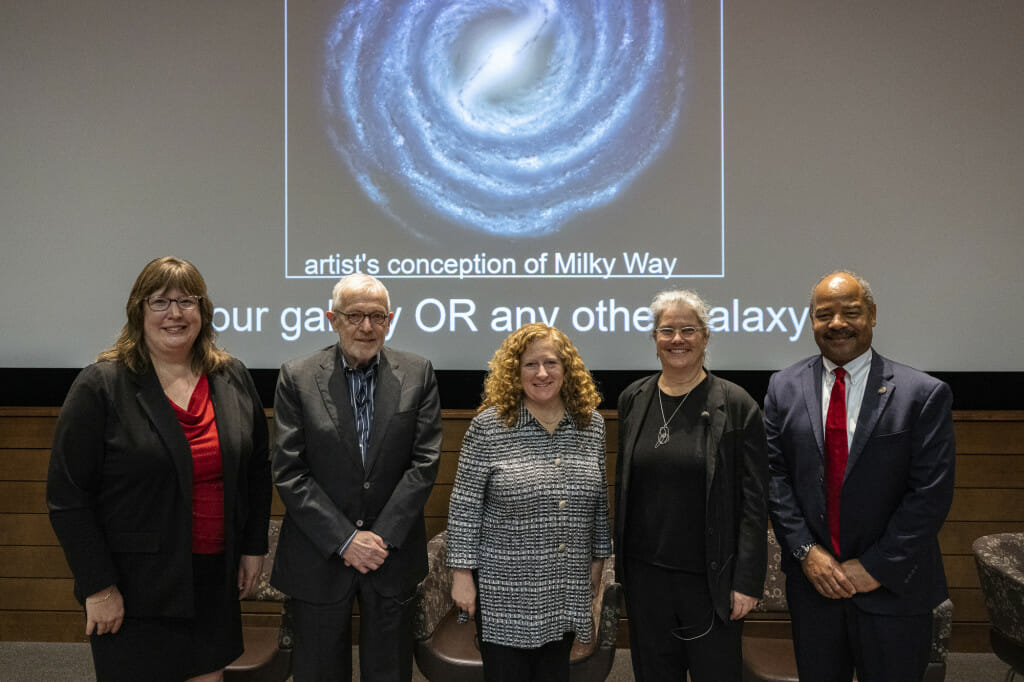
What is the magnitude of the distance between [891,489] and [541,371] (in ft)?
3.48

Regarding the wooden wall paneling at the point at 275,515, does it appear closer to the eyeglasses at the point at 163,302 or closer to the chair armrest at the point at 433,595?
the chair armrest at the point at 433,595

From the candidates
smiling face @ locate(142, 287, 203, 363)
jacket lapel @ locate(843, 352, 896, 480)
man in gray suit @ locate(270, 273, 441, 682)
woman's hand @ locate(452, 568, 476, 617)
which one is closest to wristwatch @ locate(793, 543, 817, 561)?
jacket lapel @ locate(843, 352, 896, 480)

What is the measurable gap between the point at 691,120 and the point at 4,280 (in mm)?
3522

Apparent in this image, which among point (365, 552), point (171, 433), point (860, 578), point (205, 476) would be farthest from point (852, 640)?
point (171, 433)

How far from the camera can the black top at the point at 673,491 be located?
212 cm

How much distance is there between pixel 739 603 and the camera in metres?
2.12

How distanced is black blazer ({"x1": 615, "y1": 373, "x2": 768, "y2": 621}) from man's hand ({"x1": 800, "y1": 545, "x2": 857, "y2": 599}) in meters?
0.15

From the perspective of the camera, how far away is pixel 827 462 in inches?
87.0

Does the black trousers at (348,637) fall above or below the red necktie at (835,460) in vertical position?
below

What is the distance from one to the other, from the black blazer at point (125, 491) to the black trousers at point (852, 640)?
1.78 meters

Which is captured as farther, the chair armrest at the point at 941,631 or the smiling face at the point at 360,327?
the chair armrest at the point at 941,631

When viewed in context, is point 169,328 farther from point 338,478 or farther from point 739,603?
point 739,603

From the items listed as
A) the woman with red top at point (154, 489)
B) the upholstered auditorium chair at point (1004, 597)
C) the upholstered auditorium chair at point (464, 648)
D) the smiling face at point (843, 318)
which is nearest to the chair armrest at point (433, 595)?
the upholstered auditorium chair at point (464, 648)

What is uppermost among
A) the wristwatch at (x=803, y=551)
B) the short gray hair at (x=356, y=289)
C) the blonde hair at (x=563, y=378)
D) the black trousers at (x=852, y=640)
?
the short gray hair at (x=356, y=289)
